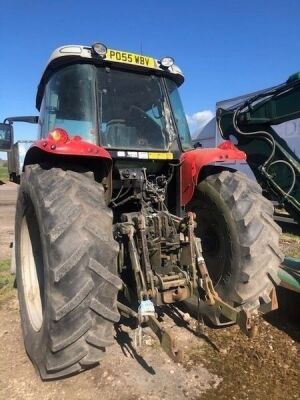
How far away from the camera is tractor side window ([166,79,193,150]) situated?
14.6 feet

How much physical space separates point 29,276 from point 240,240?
1998 millimetres

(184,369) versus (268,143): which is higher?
(268,143)

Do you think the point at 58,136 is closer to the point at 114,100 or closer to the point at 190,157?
the point at 114,100

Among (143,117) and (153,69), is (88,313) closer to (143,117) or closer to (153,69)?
(143,117)

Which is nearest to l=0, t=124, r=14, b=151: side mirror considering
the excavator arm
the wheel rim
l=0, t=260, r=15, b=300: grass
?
l=0, t=260, r=15, b=300: grass

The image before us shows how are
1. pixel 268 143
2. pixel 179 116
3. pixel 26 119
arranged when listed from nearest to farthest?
pixel 179 116
pixel 268 143
pixel 26 119

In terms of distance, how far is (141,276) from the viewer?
331cm

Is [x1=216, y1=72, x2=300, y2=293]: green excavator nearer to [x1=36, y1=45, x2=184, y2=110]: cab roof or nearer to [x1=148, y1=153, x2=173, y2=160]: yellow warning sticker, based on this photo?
[x1=36, y1=45, x2=184, y2=110]: cab roof

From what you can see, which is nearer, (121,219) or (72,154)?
(72,154)

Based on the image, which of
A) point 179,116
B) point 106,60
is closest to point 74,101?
point 106,60

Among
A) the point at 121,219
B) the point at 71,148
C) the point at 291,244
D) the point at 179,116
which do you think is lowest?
the point at 291,244

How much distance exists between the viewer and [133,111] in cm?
415

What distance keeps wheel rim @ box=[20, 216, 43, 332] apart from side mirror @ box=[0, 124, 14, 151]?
7.06ft

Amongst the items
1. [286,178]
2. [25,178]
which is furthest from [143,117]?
[286,178]
